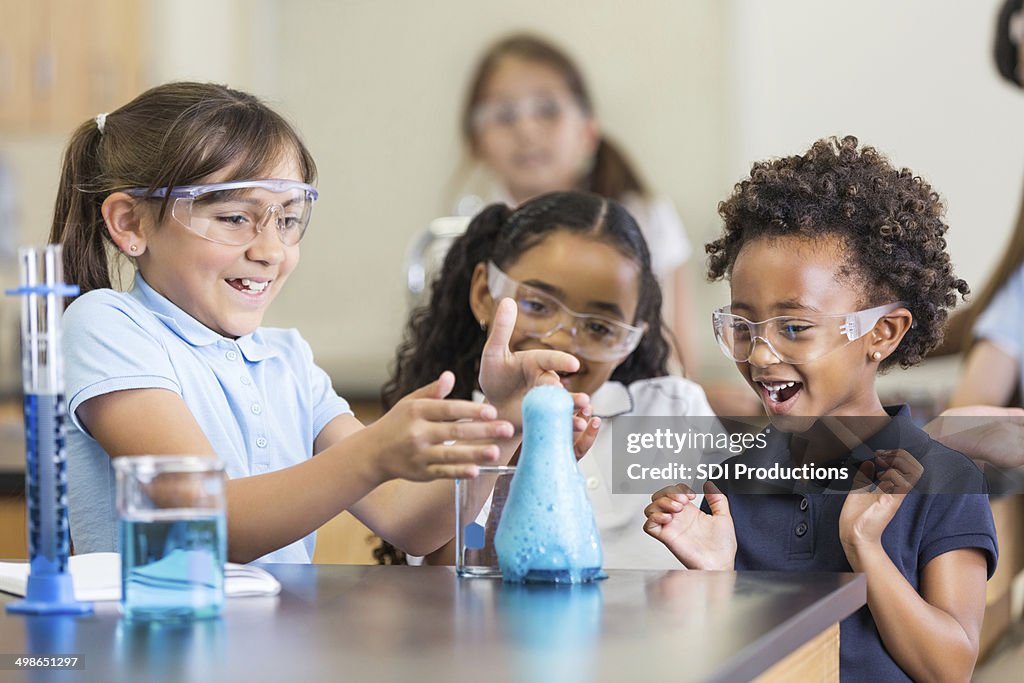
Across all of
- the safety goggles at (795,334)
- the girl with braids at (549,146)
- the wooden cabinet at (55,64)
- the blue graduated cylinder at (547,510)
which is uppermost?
the wooden cabinet at (55,64)

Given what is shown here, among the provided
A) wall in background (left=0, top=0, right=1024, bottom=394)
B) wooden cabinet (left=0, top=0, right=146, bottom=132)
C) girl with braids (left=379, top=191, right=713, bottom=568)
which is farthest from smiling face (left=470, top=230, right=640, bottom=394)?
wooden cabinet (left=0, top=0, right=146, bottom=132)

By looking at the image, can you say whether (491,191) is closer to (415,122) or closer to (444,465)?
(415,122)

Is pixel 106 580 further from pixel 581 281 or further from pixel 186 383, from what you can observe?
pixel 581 281

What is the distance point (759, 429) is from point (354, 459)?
0.73 metres

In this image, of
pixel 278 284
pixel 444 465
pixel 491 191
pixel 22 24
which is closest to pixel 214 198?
pixel 278 284

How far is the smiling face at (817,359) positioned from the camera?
58.4 inches

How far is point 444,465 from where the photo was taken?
94cm

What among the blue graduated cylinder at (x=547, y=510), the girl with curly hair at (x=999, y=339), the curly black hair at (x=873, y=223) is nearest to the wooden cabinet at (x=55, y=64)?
the girl with curly hair at (x=999, y=339)

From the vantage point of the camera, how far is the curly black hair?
4.96 ft

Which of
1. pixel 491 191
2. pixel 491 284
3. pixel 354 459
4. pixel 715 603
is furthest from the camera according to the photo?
pixel 491 191

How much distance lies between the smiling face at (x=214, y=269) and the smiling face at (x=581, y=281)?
1.44 feet

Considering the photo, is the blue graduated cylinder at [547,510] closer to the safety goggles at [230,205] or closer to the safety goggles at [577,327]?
the safety goggles at [230,205]

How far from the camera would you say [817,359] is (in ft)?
4.84

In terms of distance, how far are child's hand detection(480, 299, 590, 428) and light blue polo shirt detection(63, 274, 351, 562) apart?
34 centimetres
